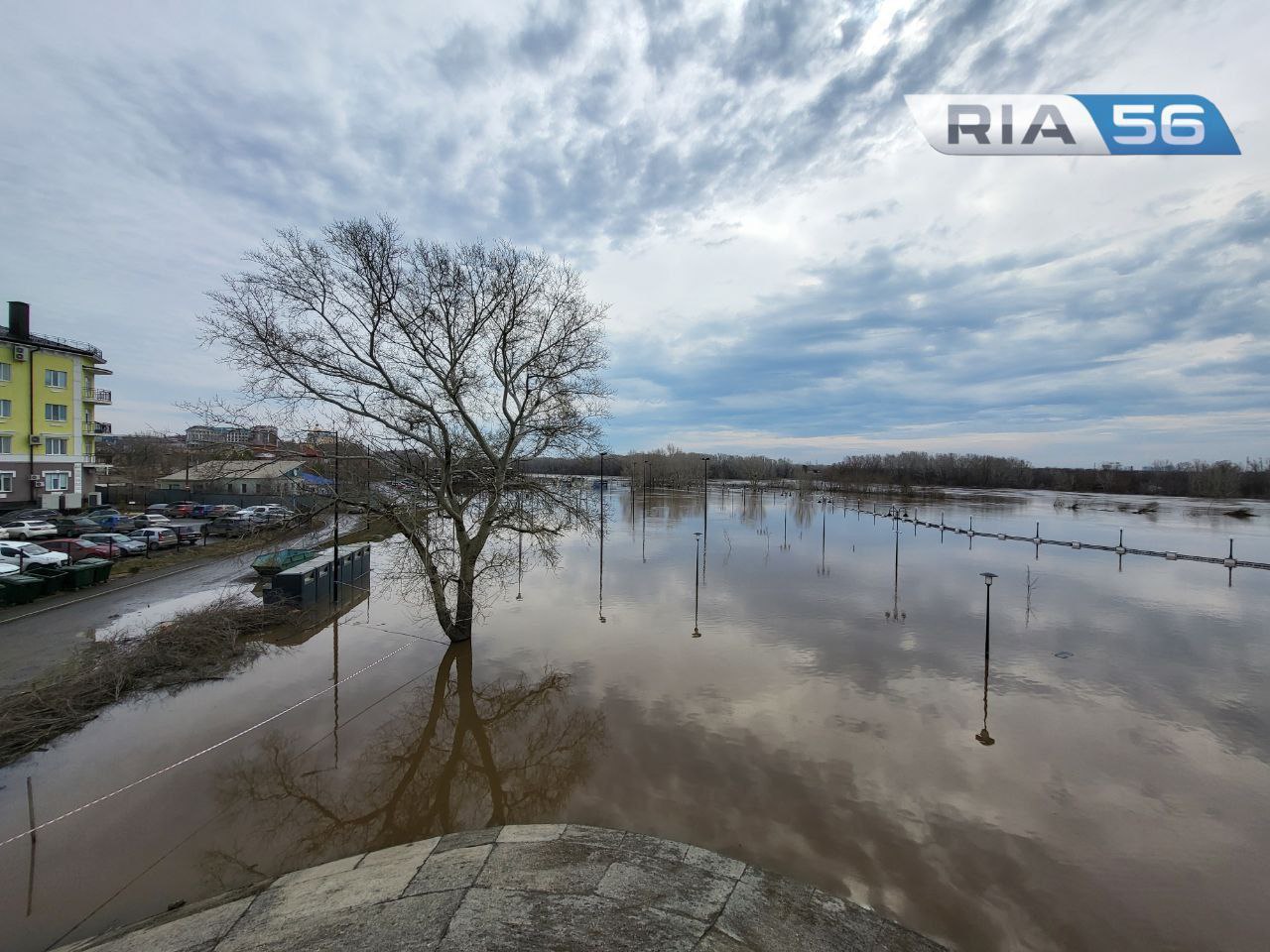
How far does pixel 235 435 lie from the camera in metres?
13.3

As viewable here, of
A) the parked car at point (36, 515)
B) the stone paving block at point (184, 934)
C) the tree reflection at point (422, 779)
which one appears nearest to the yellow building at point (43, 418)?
the parked car at point (36, 515)

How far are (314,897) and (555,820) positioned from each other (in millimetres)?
3081

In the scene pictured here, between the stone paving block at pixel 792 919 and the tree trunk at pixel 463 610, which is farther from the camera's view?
the tree trunk at pixel 463 610

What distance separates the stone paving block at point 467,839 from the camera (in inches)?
272

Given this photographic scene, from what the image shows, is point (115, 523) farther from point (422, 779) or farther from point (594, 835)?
Answer: point (594, 835)

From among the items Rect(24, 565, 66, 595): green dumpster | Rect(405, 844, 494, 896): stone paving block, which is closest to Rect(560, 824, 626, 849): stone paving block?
Rect(405, 844, 494, 896): stone paving block

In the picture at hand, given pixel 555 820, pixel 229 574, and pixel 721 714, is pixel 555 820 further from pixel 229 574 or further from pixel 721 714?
pixel 229 574

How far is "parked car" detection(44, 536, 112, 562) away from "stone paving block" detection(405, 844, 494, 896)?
1054 inches

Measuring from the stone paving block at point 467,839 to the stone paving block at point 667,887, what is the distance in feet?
6.04

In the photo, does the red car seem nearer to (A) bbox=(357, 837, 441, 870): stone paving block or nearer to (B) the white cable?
(B) the white cable

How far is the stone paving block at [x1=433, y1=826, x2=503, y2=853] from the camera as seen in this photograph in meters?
6.91

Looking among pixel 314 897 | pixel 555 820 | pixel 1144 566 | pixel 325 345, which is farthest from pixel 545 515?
pixel 1144 566

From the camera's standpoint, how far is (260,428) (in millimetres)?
13336

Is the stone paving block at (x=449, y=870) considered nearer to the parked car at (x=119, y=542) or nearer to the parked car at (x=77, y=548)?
the parked car at (x=77, y=548)
